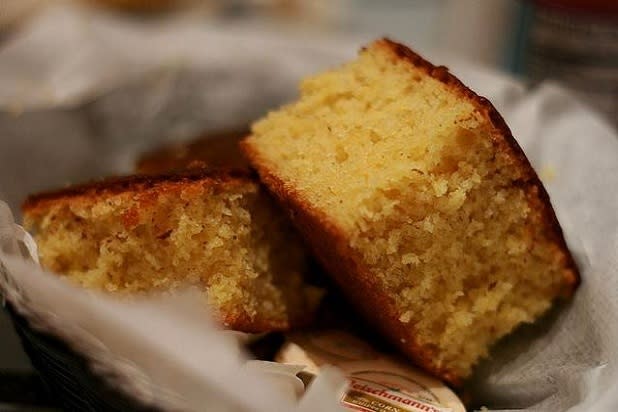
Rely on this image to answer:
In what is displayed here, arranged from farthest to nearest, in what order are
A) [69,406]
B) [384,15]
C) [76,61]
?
[384,15] → [76,61] → [69,406]

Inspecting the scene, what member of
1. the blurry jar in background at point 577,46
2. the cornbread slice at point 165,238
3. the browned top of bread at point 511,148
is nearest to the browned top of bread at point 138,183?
the cornbread slice at point 165,238

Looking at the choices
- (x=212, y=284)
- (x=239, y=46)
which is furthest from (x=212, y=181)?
(x=239, y=46)

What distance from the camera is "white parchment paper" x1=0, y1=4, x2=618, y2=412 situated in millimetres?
467

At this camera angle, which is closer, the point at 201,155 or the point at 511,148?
the point at 511,148

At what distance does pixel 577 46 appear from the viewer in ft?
3.39

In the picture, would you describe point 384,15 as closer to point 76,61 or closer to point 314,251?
point 76,61

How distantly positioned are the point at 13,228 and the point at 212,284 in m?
0.16

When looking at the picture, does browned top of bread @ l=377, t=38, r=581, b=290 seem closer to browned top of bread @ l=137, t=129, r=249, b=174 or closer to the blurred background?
browned top of bread @ l=137, t=129, r=249, b=174

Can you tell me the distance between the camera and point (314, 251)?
66cm

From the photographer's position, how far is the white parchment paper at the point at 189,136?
47 centimetres

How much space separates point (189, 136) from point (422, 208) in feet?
1.76

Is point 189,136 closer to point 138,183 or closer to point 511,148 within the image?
point 138,183

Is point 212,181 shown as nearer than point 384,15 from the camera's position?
Yes

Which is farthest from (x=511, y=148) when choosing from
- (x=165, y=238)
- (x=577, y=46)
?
(x=577, y=46)
